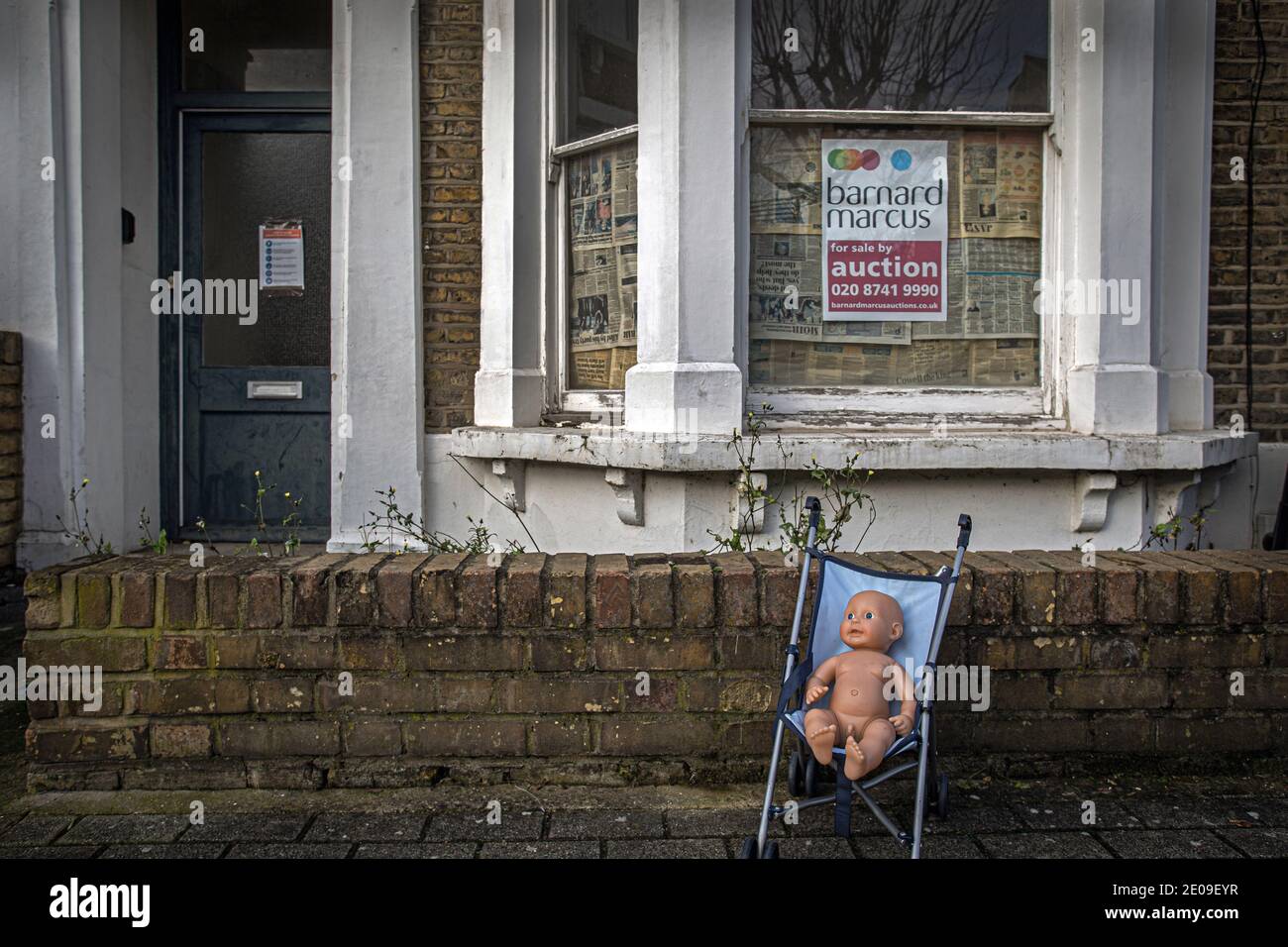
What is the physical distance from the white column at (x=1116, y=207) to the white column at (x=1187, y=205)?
333 mm

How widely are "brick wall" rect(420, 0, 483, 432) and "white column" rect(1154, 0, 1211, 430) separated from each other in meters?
3.44

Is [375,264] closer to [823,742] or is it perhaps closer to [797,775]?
[797,775]

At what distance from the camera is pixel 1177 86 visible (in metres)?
5.39

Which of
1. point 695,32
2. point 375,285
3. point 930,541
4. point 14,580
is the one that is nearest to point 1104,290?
point 930,541

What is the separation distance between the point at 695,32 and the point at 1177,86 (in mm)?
2395

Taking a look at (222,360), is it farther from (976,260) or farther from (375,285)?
(976,260)

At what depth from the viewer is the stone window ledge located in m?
4.79

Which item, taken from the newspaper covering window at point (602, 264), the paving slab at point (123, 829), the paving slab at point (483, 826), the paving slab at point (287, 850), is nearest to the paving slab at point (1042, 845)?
the paving slab at point (483, 826)

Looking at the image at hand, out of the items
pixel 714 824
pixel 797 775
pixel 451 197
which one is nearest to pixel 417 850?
pixel 714 824

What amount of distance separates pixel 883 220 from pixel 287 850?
3.76m

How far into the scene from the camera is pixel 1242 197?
5.59 metres

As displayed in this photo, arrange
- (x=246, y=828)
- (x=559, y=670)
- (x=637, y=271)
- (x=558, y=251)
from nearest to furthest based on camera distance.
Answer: (x=246, y=828) < (x=559, y=670) < (x=637, y=271) < (x=558, y=251)

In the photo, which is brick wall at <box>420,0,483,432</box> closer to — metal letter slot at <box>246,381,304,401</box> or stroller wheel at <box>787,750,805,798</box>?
metal letter slot at <box>246,381,304,401</box>

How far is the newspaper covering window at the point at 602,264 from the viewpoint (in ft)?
17.9
